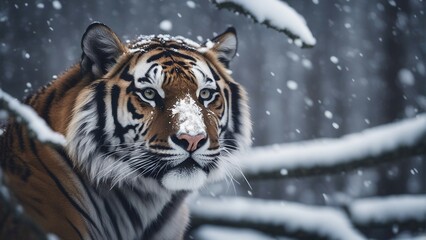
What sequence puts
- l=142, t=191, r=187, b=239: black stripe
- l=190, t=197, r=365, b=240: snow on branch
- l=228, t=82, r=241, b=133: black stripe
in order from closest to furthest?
l=142, t=191, r=187, b=239: black stripe → l=228, t=82, r=241, b=133: black stripe → l=190, t=197, r=365, b=240: snow on branch

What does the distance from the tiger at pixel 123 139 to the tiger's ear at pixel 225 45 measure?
0.20 m

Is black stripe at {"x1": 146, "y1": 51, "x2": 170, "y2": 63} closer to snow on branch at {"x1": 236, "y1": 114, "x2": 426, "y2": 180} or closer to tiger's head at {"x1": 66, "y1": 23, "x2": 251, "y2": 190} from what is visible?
tiger's head at {"x1": 66, "y1": 23, "x2": 251, "y2": 190}

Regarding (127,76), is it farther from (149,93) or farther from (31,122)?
(31,122)

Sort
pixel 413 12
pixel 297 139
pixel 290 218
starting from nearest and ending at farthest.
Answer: pixel 290 218 → pixel 413 12 → pixel 297 139

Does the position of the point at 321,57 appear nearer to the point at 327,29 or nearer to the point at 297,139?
the point at 327,29

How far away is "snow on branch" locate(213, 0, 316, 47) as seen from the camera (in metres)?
2.28

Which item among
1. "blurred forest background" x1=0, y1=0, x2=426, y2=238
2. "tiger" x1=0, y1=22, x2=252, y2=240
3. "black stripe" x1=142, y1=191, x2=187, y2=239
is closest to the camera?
"tiger" x1=0, y1=22, x2=252, y2=240

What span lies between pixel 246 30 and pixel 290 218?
1006cm

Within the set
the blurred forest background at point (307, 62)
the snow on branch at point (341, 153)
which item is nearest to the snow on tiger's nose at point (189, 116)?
the snow on branch at point (341, 153)

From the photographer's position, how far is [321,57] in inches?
491

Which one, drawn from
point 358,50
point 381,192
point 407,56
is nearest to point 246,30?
point 358,50

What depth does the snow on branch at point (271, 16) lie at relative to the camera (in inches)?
89.8

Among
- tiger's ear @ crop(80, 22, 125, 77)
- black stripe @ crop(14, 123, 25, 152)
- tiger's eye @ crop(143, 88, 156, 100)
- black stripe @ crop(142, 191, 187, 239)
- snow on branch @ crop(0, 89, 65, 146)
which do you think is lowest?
black stripe @ crop(142, 191, 187, 239)

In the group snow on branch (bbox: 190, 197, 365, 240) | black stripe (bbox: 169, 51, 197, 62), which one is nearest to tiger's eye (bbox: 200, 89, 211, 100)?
black stripe (bbox: 169, 51, 197, 62)
